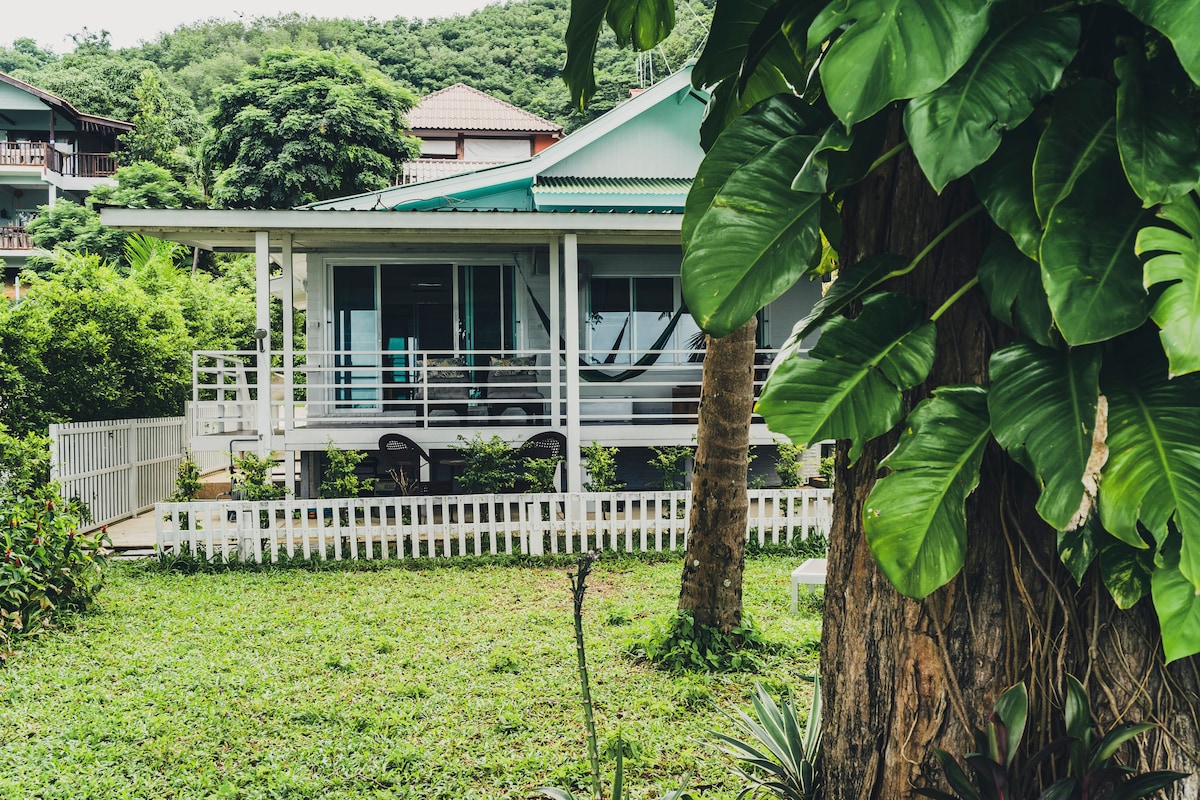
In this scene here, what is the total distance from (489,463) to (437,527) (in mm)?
1396

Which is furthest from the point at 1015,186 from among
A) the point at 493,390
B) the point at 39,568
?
the point at 493,390

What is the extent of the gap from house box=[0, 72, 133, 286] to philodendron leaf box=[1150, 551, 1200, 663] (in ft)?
153

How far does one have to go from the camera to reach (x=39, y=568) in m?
7.16

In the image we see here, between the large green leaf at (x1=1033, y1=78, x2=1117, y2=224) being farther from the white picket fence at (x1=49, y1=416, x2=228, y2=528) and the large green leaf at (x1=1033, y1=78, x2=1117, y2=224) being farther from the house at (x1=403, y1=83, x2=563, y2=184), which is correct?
the house at (x1=403, y1=83, x2=563, y2=184)

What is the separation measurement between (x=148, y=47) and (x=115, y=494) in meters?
55.6

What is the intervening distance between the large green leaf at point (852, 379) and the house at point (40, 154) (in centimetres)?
Answer: 4608

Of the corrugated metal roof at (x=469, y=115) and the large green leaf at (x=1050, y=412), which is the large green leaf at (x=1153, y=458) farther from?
the corrugated metal roof at (x=469, y=115)

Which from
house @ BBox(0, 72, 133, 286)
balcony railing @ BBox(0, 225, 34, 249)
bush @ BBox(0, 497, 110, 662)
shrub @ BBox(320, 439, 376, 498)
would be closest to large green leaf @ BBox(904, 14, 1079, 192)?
bush @ BBox(0, 497, 110, 662)

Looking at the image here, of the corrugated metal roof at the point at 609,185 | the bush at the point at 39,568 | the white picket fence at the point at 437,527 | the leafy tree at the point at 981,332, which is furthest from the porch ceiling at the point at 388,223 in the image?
the leafy tree at the point at 981,332

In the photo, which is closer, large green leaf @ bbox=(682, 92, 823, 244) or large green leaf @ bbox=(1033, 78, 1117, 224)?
large green leaf @ bbox=(1033, 78, 1117, 224)

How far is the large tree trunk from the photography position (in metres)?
1.99

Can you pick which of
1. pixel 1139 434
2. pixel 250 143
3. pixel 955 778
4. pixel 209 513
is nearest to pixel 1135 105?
pixel 1139 434

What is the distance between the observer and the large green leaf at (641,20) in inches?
109

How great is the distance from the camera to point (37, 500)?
8047mm
